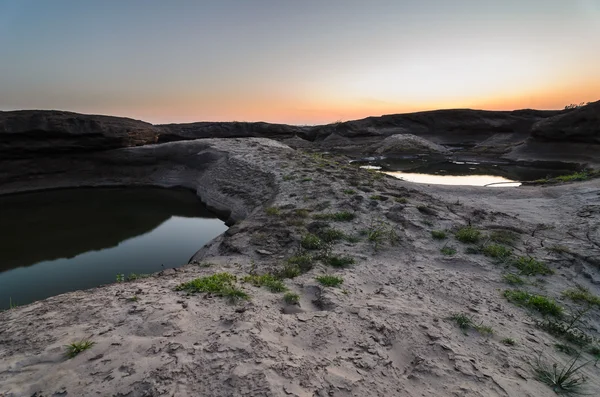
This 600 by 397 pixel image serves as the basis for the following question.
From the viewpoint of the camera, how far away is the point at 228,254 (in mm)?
7445

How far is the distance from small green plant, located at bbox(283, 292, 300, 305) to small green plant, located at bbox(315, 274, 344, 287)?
0.62 m

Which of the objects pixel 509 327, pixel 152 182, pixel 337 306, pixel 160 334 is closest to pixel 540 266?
pixel 509 327

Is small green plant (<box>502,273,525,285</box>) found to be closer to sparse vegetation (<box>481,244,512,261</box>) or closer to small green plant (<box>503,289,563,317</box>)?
small green plant (<box>503,289,563,317</box>)

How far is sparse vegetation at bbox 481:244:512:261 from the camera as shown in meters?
6.67

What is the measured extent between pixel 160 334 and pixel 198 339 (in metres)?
0.49

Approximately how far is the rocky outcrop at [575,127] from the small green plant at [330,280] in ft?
103

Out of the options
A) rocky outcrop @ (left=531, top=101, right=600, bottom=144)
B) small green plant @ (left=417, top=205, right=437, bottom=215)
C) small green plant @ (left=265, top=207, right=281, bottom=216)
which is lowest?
small green plant @ (left=265, top=207, right=281, bottom=216)

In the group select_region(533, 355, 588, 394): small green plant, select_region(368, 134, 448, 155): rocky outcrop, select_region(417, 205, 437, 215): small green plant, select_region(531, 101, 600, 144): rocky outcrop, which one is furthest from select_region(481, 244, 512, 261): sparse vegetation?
select_region(368, 134, 448, 155): rocky outcrop

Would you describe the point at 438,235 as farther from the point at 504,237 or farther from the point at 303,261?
the point at 303,261

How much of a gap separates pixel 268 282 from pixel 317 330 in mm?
1476

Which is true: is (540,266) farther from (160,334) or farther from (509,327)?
(160,334)

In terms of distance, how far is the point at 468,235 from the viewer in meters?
7.41

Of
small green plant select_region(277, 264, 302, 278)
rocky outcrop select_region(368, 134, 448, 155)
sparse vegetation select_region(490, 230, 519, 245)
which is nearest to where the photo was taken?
small green plant select_region(277, 264, 302, 278)

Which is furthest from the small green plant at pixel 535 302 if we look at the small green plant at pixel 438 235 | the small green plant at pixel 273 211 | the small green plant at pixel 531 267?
the small green plant at pixel 273 211
